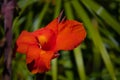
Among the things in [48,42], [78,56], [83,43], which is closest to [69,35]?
[48,42]

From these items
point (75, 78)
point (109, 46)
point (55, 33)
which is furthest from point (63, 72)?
point (55, 33)

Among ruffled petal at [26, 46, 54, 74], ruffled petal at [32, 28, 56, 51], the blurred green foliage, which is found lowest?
ruffled petal at [26, 46, 54, 74]

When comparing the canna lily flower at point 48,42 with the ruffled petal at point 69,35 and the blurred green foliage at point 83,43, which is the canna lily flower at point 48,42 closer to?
the ruffled petal at point 69,35

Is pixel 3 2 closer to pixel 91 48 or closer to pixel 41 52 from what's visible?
pixel 41 52

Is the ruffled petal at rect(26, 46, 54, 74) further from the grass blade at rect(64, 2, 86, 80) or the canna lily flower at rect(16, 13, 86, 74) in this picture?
the grass blade at rect(64, 2, 86, 80)

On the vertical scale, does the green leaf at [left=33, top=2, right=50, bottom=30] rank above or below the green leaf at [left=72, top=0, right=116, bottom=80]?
above

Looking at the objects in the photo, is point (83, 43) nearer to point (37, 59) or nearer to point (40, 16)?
point (40, 16)

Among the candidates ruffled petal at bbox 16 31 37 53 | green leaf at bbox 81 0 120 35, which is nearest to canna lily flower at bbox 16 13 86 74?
ruffled petal at bbox 16 31 37 53

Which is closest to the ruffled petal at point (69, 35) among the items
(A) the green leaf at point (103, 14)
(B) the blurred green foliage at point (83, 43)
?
(B) the blurred green foliage at point (83, 43)
